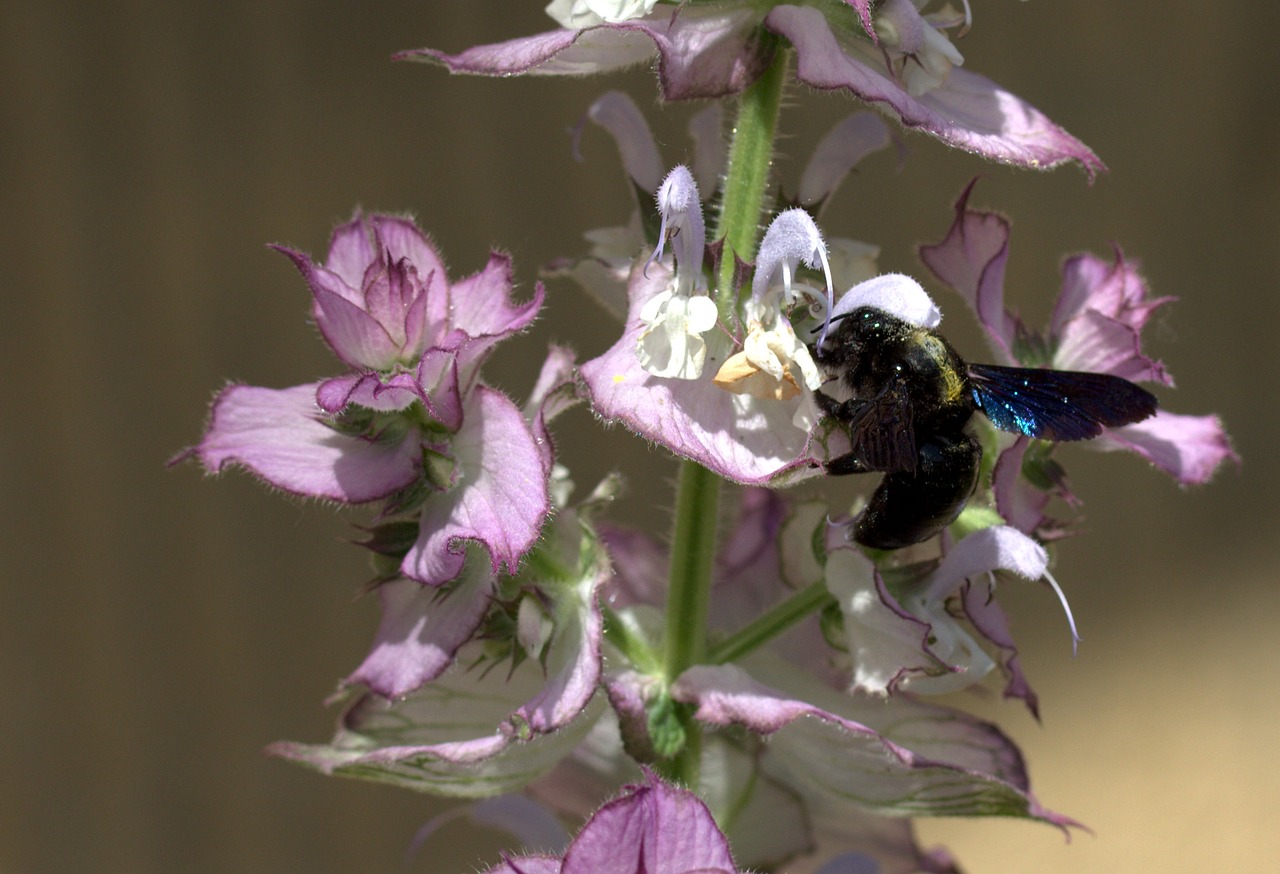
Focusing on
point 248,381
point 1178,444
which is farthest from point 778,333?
point 248,381

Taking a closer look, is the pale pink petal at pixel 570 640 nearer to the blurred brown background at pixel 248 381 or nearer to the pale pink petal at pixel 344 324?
the pale pink petal at pixel 344 324

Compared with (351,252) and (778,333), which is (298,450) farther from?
(778,333)

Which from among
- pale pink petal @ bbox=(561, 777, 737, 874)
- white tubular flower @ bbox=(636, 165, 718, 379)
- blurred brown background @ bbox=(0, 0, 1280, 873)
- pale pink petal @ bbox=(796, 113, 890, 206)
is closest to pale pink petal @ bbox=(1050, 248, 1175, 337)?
pale pink petal @ bbox=(796, 113, 890, 206)

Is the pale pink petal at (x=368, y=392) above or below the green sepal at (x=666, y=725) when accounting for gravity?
above

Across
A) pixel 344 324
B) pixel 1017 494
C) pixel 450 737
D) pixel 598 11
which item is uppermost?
pixel 598 11

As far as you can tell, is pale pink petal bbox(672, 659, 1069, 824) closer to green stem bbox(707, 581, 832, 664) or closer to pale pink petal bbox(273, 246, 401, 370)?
green stem bbox(707, 581, 832, 664)

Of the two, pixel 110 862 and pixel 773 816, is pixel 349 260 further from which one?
pixel 110 862

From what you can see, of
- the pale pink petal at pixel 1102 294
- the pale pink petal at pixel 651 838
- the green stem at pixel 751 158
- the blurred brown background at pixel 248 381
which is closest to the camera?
the pale pink petal at pixel 651 838

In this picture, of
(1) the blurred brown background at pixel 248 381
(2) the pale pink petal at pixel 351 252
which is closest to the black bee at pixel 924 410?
(2) the pale pink petal at pixel 351 252
